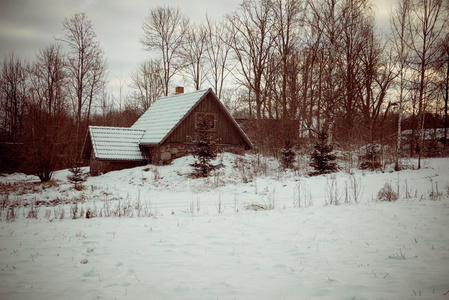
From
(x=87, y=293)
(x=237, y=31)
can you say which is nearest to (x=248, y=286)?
(x=87, y=293)

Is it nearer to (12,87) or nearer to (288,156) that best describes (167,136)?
(288,156)

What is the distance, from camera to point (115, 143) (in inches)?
750

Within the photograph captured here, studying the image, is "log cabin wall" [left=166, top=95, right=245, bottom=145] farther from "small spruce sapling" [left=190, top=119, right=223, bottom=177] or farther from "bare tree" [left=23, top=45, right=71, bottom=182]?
"bare tree" [left=23, top=45, right=71, bottom=182]

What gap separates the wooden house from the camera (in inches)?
712

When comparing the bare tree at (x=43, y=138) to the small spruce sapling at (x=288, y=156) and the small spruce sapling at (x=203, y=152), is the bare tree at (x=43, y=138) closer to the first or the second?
the small spruce sapling at (x=203, y=152)

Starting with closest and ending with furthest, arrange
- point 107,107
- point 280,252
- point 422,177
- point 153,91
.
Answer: point 280,252, point 422,177, point 153,91, point 107,107

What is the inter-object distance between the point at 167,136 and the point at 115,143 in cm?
373

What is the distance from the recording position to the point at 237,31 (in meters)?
29.0

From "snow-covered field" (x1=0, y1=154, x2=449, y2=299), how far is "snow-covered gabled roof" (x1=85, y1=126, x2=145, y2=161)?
8547 mm

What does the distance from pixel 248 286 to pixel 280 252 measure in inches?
54.2

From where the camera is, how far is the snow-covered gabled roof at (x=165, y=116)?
719 inches

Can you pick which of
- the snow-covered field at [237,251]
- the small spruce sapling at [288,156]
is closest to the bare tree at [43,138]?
the snow-covered field at [237,251]

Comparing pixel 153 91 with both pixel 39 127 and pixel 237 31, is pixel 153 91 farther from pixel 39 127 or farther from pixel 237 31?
pixel 39 127

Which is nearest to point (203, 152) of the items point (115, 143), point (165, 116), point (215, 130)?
point (215, 130)
